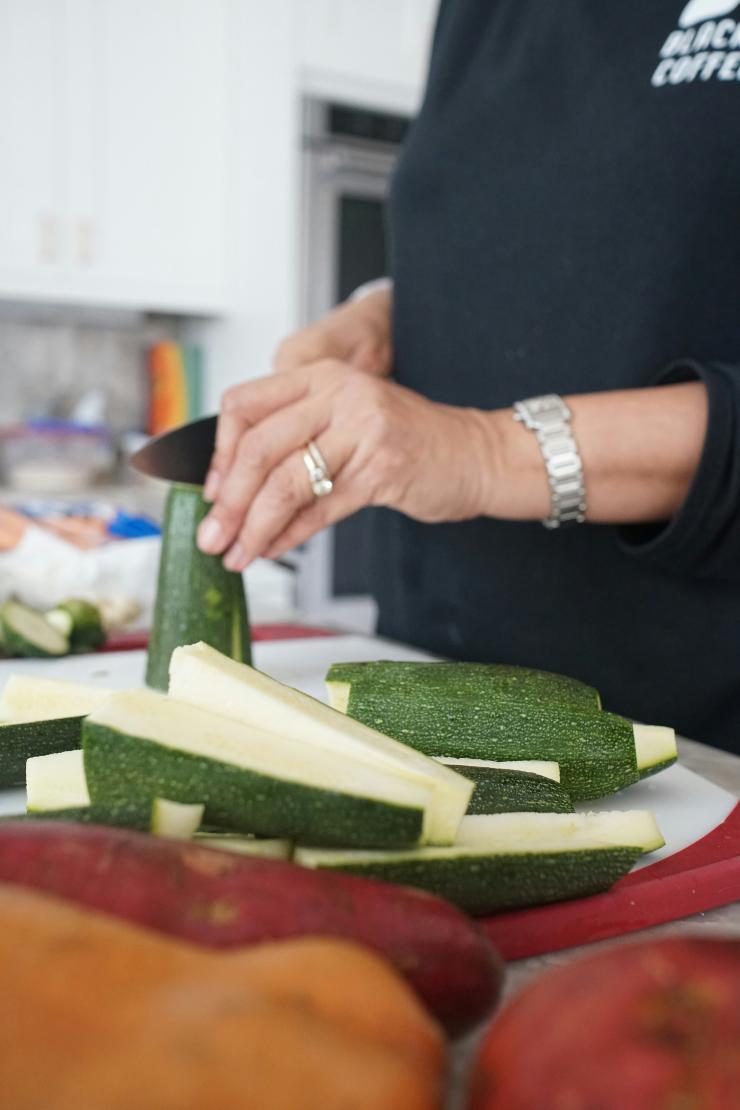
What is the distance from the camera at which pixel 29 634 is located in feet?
4.60

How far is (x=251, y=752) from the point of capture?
2.07 ft

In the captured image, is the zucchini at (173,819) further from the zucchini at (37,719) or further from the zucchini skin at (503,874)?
the zucchini at (37,719)

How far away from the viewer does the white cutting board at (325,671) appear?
851 millimetres

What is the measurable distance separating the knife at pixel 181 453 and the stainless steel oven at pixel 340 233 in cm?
256

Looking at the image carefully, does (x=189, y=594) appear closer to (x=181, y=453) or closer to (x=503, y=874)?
(x=181, y=453)

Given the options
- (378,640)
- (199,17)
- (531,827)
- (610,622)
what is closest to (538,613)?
(610,622)

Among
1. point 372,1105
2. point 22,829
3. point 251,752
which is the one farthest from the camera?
point 251,752

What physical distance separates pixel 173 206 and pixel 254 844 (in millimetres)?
3626

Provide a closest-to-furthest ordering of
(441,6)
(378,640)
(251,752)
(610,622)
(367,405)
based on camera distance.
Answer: (251,752), (367,405), (610,622), (378,640), (441,6)

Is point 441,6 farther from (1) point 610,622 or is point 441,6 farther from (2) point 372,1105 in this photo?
(2) point 372,1105

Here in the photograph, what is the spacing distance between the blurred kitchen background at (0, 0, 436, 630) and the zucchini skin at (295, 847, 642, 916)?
2699mm

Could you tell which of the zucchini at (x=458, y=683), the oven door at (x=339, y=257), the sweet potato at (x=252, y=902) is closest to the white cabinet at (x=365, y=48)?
the oven door at (x=339, y=257)

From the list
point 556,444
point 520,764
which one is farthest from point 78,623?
point 520,764

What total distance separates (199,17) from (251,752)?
383 cm
